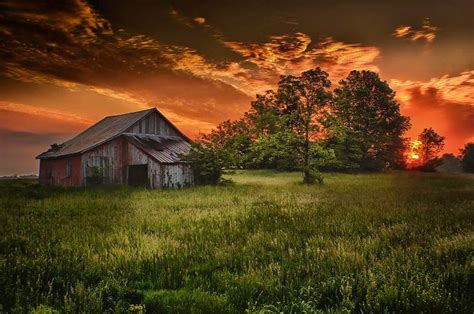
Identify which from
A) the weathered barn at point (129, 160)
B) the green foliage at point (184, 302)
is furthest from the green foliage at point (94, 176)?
the green foliage at point (184, 302)

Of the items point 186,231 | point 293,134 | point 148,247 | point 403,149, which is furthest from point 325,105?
point 403,149

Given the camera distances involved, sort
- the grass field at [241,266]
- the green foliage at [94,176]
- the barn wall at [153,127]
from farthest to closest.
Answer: the barn wall at [153,127] → the green foliage at [94,176] → the grass field at [241,266]

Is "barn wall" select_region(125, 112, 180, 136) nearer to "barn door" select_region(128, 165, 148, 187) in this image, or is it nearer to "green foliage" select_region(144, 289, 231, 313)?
"barn door" select_region(128, 165, 148, 187)

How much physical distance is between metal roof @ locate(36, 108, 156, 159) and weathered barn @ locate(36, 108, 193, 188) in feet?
0.38

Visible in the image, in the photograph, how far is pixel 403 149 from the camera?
60781 millimetres

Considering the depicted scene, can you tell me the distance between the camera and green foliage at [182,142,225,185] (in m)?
29.4

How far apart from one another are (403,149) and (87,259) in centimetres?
6219

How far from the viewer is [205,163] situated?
97.1 ft

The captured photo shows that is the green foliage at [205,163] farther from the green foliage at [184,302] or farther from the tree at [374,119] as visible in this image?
the tree at [374,119]

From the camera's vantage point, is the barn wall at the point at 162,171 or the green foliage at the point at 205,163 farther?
the green foliage at the point at 205,163

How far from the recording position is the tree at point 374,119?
5419 cm

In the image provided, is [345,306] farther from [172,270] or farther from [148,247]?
[148,247]

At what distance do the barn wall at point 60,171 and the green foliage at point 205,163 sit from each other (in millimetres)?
9027

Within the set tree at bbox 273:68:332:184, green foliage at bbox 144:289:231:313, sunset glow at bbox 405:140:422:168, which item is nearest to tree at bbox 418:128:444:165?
sunset glow at bbox 405:140:422:168
